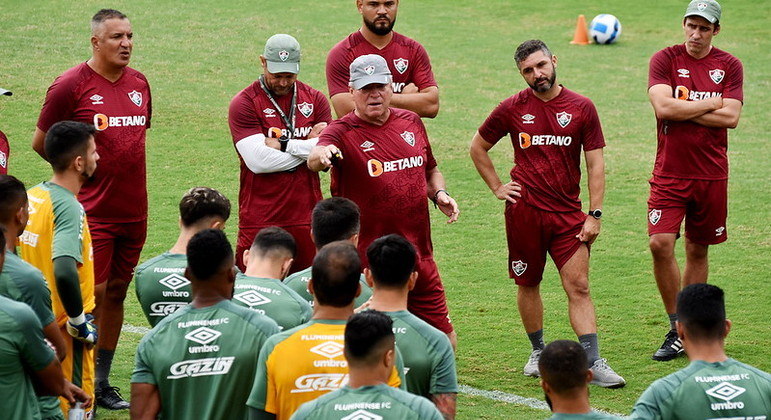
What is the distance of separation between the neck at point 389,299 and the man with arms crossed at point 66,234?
2041 mm

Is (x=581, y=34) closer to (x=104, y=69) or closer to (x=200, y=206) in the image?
(x=104, y=69)

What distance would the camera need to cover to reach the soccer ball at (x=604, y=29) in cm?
2175

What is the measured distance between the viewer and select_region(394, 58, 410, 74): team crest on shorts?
28.5 feet

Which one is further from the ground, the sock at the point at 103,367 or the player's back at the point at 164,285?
the player's back at the point at 164,285

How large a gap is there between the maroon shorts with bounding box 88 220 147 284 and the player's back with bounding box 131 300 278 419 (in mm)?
2903

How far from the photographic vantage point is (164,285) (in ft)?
20.6

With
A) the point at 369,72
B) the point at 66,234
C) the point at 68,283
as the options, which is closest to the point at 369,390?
the point at 68,283

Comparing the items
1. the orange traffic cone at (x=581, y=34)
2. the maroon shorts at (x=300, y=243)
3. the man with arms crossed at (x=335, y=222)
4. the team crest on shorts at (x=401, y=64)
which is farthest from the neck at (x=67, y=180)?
the orange traffic cone at (x=581, y=34)

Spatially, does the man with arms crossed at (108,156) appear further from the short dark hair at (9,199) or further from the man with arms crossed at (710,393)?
the man with arms crossed at (710,393)

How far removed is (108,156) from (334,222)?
2.52 metres

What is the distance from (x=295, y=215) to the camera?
808 cm

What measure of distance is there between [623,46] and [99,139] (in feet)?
50.9

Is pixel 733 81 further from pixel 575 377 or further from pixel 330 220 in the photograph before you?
pixel 575 377

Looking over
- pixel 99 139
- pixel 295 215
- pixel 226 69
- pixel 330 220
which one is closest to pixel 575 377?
pixel 330 220
